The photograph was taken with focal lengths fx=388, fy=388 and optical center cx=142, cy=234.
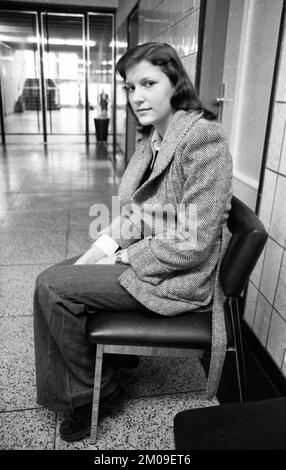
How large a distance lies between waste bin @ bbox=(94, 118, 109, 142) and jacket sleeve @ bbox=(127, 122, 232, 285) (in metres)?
7.21

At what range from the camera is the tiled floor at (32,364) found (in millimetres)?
1337

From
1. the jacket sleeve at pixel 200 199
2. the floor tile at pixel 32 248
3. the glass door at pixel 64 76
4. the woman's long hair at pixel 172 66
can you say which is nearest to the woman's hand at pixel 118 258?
the jacket sleeve at pixel 200 199

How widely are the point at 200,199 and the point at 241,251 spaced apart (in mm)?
183

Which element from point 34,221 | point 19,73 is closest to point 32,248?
point 34,221

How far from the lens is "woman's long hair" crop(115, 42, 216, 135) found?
1.21m

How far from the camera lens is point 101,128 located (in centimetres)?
814

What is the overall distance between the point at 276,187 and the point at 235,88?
804 mm

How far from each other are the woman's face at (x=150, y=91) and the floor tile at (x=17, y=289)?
1291 mm

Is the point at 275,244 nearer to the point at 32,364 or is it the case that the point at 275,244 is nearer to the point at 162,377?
the point at 162,377

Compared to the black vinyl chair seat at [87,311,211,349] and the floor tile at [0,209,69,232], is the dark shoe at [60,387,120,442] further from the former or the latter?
the floor tile at [0,209,69,232]

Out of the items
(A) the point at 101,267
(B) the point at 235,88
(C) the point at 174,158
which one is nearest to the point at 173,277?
(A) the point at 101,267

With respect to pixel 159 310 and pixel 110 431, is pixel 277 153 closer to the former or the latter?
pixel 159 310

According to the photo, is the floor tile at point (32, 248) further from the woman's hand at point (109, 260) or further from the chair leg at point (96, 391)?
the chair leg at point (96, 391)

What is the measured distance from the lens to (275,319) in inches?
60.4
